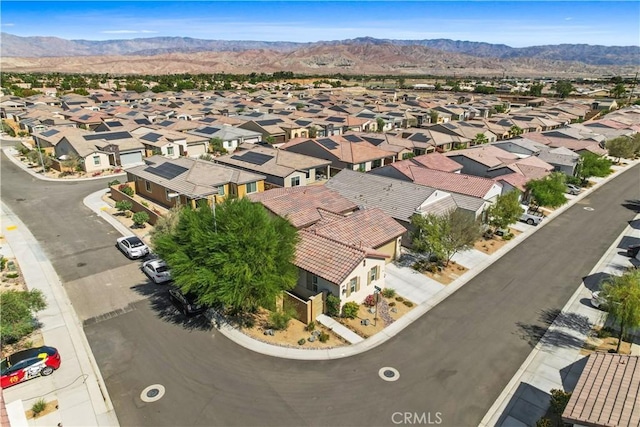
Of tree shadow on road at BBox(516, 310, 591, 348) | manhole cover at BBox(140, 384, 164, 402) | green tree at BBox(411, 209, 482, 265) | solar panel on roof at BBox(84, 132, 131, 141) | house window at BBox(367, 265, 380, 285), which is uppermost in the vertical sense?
solar panel on roof at BBox(84, 132, 131, 141)

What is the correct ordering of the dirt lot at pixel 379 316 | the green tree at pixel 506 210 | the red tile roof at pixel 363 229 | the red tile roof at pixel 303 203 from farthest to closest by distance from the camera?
the green tree at pixel 506 210, the red tile roof at pixel 303 203, the red tile roof at pixel 363 229, the dirt lot at pixel 379 316

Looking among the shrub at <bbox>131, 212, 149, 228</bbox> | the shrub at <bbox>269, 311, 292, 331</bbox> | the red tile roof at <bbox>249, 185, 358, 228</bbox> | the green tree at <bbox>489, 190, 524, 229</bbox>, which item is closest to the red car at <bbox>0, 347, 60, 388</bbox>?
the shrub at <bbox>269, 311, 292, 331</bbox>

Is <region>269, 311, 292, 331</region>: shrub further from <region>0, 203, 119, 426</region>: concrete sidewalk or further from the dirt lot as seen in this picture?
<region>0, 203, 119, 426</region>: concrete sidewalk

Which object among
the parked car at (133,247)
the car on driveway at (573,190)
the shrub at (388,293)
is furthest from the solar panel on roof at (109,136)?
the car on driveway at (573,190)

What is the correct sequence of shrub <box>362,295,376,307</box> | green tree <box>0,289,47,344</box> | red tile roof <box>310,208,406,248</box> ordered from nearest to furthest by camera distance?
green tree <box>0,289,47,344</box> → shrub <box>362,295,376,307</box> → red tile roof <box>310,208,406,248</box>

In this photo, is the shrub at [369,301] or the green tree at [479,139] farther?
the green tree at [479,139]

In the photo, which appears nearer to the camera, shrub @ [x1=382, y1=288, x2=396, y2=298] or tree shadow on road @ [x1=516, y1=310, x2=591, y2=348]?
tree shadow on road @ [x1=516, y1=310, x2=591, y2=348]

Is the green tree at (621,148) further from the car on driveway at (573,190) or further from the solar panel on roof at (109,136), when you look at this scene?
the solar panel on roof at (109,136)
